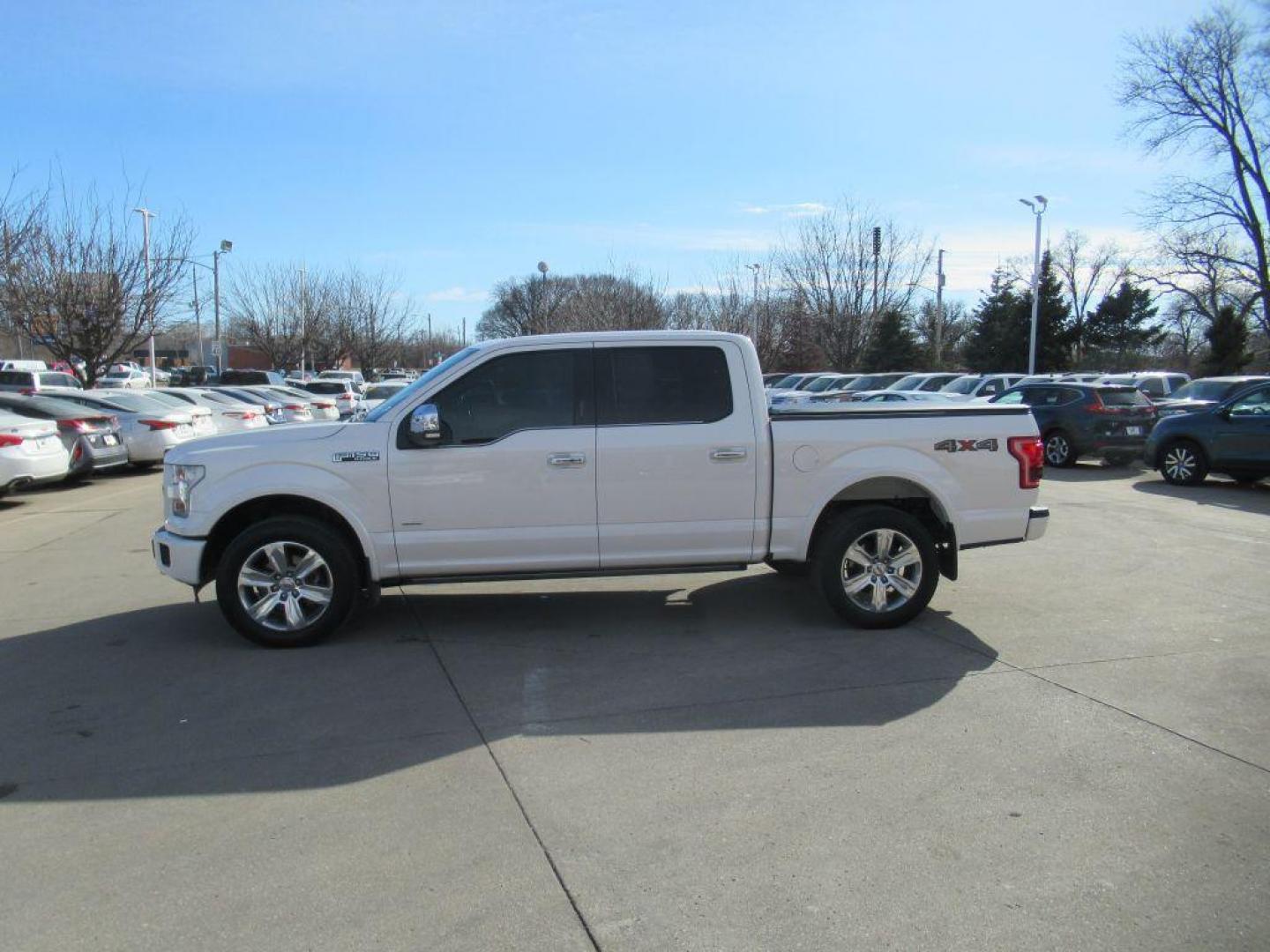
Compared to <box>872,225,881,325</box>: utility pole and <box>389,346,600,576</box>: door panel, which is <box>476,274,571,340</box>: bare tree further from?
<box>389,346,600,576</box>: door panel

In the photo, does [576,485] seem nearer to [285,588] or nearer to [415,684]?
[415,684]

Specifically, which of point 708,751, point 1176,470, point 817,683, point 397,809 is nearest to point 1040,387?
point 1176,470

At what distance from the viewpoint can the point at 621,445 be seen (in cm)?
606

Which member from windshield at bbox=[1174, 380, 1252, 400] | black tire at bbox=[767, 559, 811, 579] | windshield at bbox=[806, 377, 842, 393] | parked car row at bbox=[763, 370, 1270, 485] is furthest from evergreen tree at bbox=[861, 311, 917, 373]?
black tire at bbox=[767, 559, 811, 579]

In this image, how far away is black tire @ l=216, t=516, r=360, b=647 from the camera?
5.96 meters

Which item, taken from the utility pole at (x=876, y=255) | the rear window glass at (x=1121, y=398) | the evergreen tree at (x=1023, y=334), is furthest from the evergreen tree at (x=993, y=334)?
the rear window glass at (x=1121, y=398)

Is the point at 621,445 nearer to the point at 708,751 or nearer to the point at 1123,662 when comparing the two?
the point at 708,751

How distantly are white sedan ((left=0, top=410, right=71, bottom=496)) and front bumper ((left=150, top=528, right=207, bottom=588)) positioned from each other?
27.4 ft

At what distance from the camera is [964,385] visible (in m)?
27.1

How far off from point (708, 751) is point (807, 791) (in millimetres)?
575

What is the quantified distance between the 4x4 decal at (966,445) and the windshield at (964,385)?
21273 millimetres

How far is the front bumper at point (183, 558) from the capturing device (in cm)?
602

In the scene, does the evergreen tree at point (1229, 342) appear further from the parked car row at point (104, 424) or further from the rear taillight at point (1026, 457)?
the rear taillight at point (1026, 457)

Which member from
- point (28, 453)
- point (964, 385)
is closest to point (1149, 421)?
point (964, 385)
